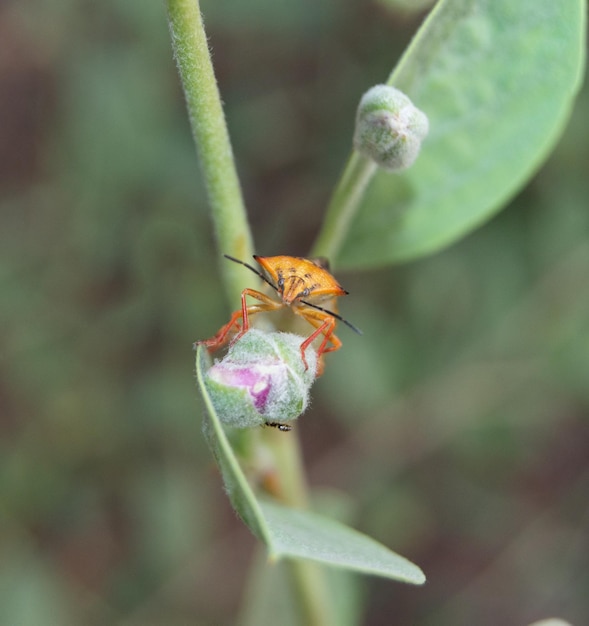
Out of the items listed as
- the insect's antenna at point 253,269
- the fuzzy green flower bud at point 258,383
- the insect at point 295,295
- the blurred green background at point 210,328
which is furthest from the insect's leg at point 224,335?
the blurred green background at point 210,328

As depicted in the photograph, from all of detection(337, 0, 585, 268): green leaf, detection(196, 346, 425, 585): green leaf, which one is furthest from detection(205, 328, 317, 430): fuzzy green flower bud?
detection(337, 0, 585, 268): green leaf

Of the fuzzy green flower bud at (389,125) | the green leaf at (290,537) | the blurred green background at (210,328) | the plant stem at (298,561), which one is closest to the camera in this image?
the green leaf at (290,537)

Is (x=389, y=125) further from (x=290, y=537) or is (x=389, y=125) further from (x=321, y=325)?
(x=290, y=537)

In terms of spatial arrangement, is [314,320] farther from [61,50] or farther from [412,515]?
[61,50]

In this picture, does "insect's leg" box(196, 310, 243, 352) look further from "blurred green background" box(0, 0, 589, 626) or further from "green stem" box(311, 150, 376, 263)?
"blurred green background" box(0, 0, 589, 626)

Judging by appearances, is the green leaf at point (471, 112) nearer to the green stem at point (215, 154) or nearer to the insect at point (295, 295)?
the insect at point (295, 295)

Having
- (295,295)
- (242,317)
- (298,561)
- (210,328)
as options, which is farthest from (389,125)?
(210,328)
